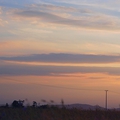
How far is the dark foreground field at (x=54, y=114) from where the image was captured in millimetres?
21938

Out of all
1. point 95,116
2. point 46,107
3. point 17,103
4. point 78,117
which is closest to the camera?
A: point 78,117

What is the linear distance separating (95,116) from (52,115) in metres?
2.25

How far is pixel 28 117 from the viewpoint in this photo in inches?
876

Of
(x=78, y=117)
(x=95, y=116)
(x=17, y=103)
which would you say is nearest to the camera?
(x=78, y=117)

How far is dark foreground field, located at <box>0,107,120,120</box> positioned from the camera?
2194 cm

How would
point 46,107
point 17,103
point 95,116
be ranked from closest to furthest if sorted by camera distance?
point 95,116, point 46,107, point 17,103

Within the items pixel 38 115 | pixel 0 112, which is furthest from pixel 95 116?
pixel 0 112

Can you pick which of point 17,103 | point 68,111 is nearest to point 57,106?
point 68,111

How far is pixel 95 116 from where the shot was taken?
23125 millimetres

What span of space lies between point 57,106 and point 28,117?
7.02 feet

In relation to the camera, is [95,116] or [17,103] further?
[17,103]

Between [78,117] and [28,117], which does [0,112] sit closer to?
[28,117]

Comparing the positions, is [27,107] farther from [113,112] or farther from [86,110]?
[113,112]

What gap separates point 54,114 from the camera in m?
22.4
